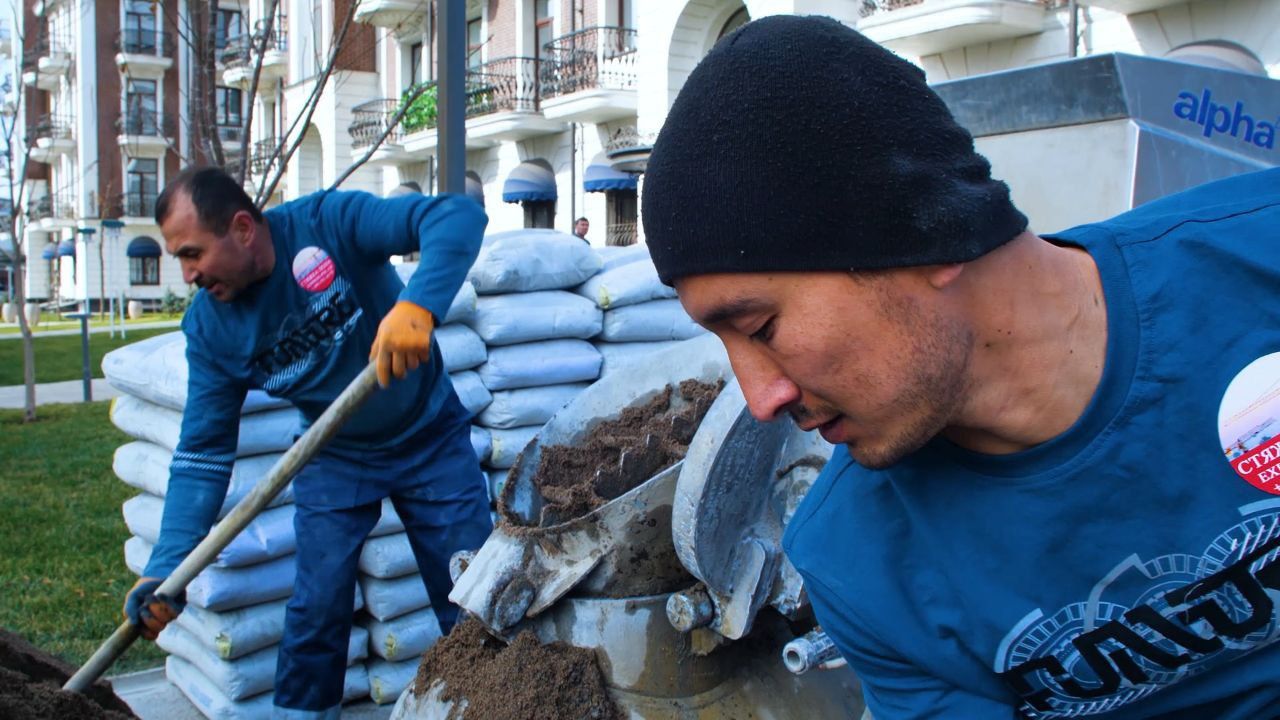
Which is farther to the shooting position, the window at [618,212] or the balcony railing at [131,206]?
the balcony railing at [131,206]

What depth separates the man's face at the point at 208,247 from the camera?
2.90m

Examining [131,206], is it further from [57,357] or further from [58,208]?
[57,357]

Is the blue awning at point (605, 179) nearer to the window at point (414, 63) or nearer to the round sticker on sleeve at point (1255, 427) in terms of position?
the window at point (414, 63)

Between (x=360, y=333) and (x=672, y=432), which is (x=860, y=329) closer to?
(x=672, y=432)

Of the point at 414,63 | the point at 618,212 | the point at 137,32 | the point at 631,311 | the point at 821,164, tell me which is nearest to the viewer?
the point at 821,164

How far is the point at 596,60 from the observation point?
57.9 feet

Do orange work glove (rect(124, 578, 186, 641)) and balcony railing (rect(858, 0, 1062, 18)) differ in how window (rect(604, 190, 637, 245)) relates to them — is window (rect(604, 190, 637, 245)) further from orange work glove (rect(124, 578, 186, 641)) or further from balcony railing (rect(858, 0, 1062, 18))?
orange work glove (rect(124, 578, 186, 641))

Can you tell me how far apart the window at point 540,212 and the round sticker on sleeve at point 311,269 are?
1693cm

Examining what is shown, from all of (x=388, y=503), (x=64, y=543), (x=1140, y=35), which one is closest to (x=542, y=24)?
(x=1140, y=35)

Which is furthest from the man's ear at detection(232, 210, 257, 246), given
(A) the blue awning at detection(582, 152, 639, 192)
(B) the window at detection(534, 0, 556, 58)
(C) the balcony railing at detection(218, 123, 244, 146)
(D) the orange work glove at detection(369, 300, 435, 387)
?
(B) the window at detection(534, 0, 556, 58)

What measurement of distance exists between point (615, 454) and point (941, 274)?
1194 mm

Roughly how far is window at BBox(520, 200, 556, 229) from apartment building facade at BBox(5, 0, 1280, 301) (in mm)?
32

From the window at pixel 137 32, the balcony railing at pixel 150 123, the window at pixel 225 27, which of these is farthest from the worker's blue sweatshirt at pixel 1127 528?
the window at pixel 137 32

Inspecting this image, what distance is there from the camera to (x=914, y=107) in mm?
1023
